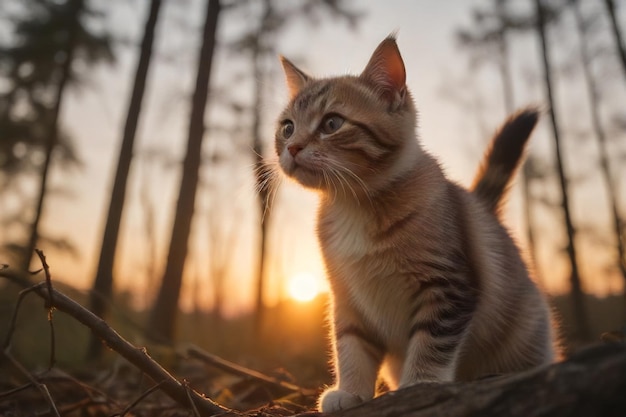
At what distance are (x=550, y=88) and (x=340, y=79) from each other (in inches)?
439

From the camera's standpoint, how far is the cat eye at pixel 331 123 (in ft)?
9.61

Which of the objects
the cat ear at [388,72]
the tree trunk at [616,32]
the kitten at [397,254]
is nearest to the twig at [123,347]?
the kitten at [397,254]

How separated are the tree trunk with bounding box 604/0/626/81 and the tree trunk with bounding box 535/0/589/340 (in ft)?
5.76

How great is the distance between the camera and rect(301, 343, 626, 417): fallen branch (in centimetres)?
132

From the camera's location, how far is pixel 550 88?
41.3ft

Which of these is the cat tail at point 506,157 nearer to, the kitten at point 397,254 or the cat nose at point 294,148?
the kitten at point 397,254

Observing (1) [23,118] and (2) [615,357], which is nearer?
(2) [615,357]

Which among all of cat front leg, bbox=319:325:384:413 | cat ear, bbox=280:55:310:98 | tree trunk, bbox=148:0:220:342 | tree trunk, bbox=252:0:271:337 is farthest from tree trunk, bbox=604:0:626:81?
cat front leg, bbox=319:325:384:413

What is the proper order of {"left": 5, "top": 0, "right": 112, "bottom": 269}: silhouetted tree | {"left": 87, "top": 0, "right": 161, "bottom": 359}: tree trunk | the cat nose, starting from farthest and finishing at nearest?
1. {"left": 5, "top": 0, "right": 112, "bottom": 269}: silhouetted tree
2. {"left": 87, "top": 0, "right": 161, "bottom": 359}: tree trunk
3. the cat nose

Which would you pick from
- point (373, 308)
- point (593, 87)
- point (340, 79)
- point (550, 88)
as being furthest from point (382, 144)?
point (593, 87)

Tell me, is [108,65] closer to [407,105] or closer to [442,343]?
[407,105]

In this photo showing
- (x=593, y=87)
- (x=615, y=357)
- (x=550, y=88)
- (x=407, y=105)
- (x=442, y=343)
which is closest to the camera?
(x=615, y=357)

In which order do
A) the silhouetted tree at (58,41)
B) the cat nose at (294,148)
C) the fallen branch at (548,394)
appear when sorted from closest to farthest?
the fallen branch at (548,394) → the cat nose at (294,148) → the silhouetted tree at (58,41)

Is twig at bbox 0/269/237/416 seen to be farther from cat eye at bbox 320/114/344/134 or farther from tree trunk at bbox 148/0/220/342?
tree trunk at bbox 148/0/220/342
